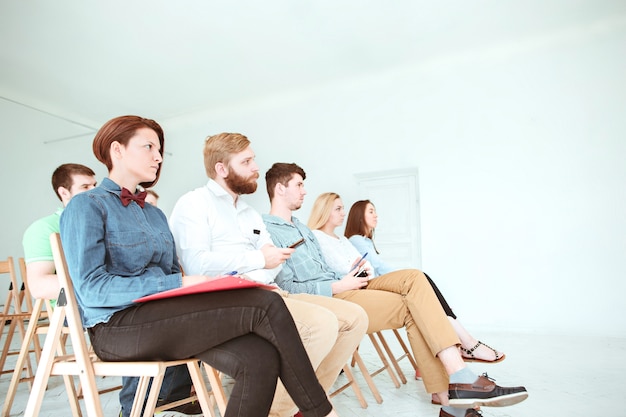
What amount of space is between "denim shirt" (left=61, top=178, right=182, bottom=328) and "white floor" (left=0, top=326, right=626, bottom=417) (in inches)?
49.5

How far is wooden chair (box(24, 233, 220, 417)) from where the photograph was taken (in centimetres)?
113

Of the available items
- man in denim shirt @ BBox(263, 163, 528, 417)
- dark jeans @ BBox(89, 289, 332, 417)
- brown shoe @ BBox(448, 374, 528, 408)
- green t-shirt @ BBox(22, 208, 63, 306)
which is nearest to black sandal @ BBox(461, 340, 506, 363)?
man in denim shirt @ BBox(263, 163, 528, 417)

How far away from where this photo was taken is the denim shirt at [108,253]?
1.14m

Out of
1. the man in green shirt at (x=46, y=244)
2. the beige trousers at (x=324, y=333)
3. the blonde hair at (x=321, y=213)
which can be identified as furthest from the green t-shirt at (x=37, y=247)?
the blonde hair at (x=321, y=213)

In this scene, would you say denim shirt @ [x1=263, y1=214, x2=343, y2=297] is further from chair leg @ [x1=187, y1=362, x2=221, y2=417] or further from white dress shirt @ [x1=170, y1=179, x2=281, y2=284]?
chair leg @ [x1=187, y1=362, x2=221, y2=417]

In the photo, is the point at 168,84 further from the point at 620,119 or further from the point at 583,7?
the point at 620,119

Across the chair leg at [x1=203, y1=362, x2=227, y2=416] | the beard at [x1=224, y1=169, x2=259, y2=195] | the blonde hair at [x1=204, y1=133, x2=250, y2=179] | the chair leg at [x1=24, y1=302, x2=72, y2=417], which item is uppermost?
the blonde hair at [x1=204, y1=133, x2=250, y2=179]

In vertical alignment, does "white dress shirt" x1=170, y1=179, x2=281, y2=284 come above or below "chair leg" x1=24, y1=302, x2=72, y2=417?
above

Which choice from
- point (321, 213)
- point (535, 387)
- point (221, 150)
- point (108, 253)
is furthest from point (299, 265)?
point (535, 387)

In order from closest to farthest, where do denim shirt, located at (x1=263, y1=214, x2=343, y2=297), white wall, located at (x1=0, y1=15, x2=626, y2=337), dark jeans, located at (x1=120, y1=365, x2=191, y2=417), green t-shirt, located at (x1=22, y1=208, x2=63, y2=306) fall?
dark jeans, located at (x1=120, y1=365, x2=191, y2=417) < green t-shirt, located at (x1=22, y1=208, x2=63, y2=306) < denim shirt, located at (x1=263, y1=214, x2=343, y2=297) < white wall, located at (x1=0, y1=15, x2=626, y2=337)

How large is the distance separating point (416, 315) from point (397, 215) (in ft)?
12.8

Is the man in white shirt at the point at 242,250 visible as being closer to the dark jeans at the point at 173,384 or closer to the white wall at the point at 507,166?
the dark jeans at the point at 173,384

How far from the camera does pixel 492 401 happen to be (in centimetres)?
166

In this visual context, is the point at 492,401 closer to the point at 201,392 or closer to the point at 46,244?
the point at 201,392
